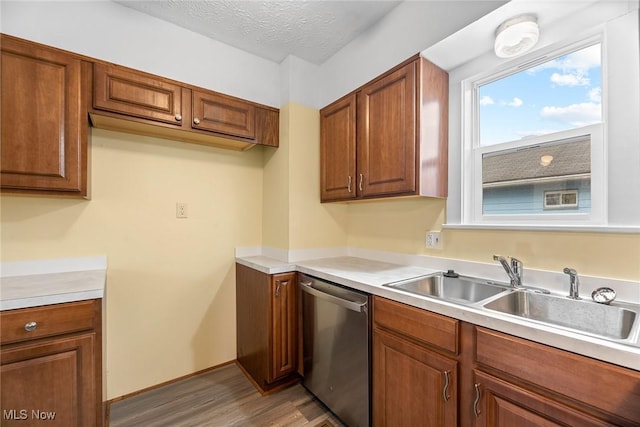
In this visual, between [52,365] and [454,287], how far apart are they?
2.04 meters

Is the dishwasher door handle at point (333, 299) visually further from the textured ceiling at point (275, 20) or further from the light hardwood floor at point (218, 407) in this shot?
the textured ceiling at point (275, 20)

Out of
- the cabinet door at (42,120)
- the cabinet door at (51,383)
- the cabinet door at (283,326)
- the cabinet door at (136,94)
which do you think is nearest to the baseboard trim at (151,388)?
the cabinet door at (51,383)

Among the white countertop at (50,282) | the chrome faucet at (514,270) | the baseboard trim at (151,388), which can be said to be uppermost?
the chrome faucet at (514,270)

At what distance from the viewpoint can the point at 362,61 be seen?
1952 millimetres

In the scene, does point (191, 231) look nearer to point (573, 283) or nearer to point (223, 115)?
point (223, 115)

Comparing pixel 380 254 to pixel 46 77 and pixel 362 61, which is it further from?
pixel 46 77

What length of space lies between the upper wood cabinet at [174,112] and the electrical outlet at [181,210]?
19.9 inches

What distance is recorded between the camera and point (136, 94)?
167 centimetres

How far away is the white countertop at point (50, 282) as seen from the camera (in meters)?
1.17

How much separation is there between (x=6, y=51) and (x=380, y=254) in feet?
8.14

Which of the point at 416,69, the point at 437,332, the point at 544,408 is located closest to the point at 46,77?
the point at 416,69

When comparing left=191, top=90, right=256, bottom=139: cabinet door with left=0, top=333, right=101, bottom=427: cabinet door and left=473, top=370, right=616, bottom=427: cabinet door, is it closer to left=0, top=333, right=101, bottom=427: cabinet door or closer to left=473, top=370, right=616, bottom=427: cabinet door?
left=0, top=333, right=101, bottom=427: cabinet door

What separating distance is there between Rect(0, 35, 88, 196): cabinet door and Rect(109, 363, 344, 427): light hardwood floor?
1421mm

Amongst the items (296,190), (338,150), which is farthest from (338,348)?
(338,150)
